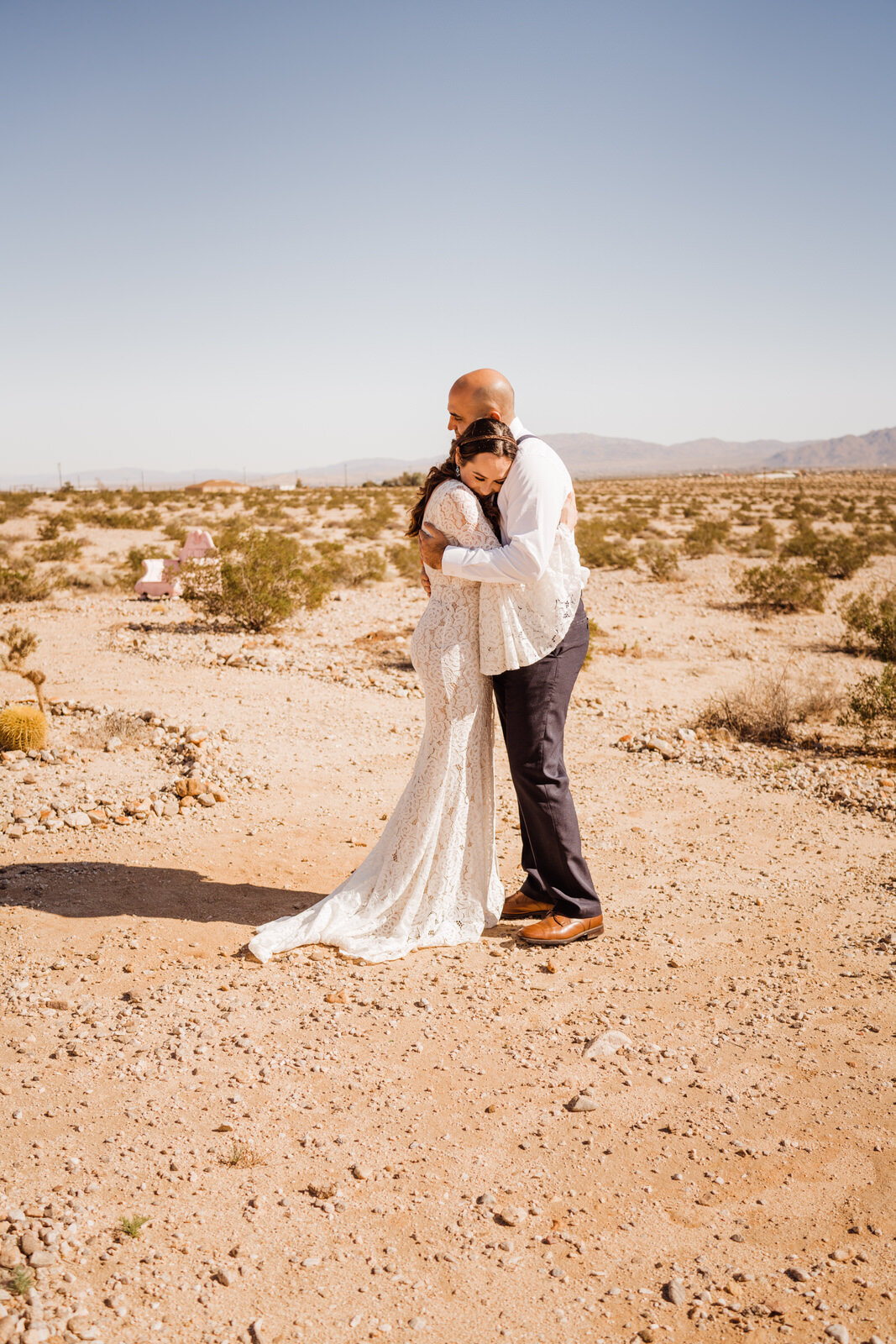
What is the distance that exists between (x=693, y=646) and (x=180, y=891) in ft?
28.2

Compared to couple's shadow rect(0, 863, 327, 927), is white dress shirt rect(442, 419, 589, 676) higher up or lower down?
higher up

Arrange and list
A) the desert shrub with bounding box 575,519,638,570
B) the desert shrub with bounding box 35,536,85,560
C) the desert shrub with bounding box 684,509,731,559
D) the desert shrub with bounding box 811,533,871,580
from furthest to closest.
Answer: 1. the desert shrub with bounding box 684,509,731,559
2. the desert shrub with bounding box 575,519,638,570
3. the desert shrub with bounding box 35,536,85,560
4. the desert shrub with bounding box 811,533,871,580

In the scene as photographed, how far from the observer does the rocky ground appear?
2.22 m

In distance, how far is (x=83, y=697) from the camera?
26.5 feet

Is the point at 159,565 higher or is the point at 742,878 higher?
the point at 159,565

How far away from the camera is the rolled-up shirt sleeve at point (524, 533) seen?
3467mm

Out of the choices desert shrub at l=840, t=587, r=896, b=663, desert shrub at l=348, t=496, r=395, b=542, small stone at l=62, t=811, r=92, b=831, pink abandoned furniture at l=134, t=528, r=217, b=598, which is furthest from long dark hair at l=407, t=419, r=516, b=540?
desert shrub at l=348, t=496, r=395, b=542

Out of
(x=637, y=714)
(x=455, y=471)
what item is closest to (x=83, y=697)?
(x=637, y=714)

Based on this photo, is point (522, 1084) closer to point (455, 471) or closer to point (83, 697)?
point (455, 471)

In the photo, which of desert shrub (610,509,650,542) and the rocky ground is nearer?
the rocky ground

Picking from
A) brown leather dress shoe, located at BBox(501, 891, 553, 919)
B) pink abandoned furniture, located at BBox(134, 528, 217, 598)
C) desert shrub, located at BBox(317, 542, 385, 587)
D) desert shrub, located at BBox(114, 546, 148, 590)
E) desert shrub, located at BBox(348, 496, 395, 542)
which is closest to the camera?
brown leather dress shoe, located at BBox(501, 891, 553, 919)

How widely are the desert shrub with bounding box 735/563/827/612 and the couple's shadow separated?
11.6 meters

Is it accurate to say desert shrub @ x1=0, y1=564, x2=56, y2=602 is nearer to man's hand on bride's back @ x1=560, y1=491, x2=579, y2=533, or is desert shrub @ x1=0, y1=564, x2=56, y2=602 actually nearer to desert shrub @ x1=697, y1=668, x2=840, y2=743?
desert shrub @ x1=697, y1=668, x2=840, y2=743

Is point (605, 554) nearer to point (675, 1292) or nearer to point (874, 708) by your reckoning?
point (874, 708)
